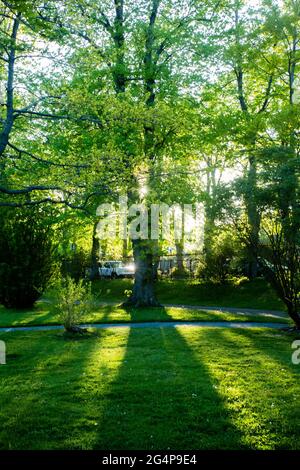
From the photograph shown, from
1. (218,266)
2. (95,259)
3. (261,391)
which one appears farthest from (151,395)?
(95,259)

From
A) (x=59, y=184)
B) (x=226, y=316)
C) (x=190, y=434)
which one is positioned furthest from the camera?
(x=226, y=316)

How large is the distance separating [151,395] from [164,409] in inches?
28.2

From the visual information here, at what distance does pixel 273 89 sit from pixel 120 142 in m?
15.6

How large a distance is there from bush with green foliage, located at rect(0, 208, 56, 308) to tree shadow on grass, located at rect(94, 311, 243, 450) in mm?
12615

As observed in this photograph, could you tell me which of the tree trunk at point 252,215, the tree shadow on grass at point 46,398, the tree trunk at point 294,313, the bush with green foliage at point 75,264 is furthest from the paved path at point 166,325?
the bush with green foliage at point 75,264

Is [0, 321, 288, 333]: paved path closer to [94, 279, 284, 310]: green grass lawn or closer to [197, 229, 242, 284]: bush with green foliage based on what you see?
[94, 279, 284, 310]: green grass lawn

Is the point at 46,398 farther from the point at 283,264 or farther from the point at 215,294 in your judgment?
the point at 215,294

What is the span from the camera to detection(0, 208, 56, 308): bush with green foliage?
21.4m

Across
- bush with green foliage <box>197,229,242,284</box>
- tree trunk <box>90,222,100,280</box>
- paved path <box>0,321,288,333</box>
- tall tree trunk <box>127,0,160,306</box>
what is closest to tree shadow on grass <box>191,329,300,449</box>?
paved path <box>0,321,288,333</box>

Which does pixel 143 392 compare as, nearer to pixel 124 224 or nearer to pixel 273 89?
pixel 124 224

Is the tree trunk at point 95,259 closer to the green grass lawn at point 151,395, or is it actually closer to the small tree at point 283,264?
the small tree at point 283,264

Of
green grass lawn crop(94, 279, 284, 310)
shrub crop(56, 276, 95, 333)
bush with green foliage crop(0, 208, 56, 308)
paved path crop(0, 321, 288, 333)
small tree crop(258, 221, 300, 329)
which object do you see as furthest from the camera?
green grass lawn crop(94, 279, 284, 310)

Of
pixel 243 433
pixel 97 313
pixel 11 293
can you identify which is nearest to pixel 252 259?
pixel 97 313

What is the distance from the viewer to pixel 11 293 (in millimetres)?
21719
